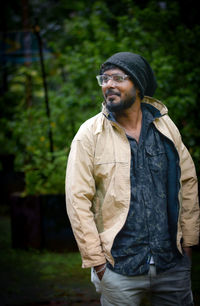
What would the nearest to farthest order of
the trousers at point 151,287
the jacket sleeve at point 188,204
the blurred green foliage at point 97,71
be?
the trousers at point 151,287, the jacket sleeve at point 188,204, the blurred green foliage at point 97,71

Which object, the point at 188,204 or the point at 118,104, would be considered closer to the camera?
the point at 118,104

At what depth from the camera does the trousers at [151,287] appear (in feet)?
7.89

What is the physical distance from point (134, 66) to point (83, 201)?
98 centimetres

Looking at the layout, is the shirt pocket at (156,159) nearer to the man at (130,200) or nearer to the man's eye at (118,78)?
the man at (130,200)

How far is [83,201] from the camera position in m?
2.48

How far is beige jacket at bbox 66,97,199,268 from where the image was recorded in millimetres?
2430

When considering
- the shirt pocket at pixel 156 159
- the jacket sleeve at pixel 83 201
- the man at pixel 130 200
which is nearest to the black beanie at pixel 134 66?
the man at pixel 130 200

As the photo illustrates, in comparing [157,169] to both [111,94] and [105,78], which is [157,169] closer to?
[111,94]

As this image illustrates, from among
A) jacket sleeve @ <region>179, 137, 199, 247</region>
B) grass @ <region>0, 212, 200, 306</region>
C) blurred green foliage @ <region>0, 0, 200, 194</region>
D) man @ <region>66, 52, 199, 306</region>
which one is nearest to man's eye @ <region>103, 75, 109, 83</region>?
man @ <region>66, 52, 199, 306</region>

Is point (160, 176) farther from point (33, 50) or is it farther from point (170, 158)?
point (33, 50)

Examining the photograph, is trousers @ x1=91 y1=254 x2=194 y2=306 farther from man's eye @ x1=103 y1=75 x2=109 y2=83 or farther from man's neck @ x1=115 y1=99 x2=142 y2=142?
man's eye @ x1=103 y1=75 x2=109 y2=83

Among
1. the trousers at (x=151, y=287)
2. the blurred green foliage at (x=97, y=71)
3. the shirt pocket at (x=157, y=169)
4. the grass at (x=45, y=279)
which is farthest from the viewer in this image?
the blurred green foliage at (x=97, y=71)

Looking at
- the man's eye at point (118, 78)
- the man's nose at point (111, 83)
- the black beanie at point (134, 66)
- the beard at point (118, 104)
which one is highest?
the black beanie at point (134, 66)

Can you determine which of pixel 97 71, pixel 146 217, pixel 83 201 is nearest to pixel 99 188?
pixel 83 201
